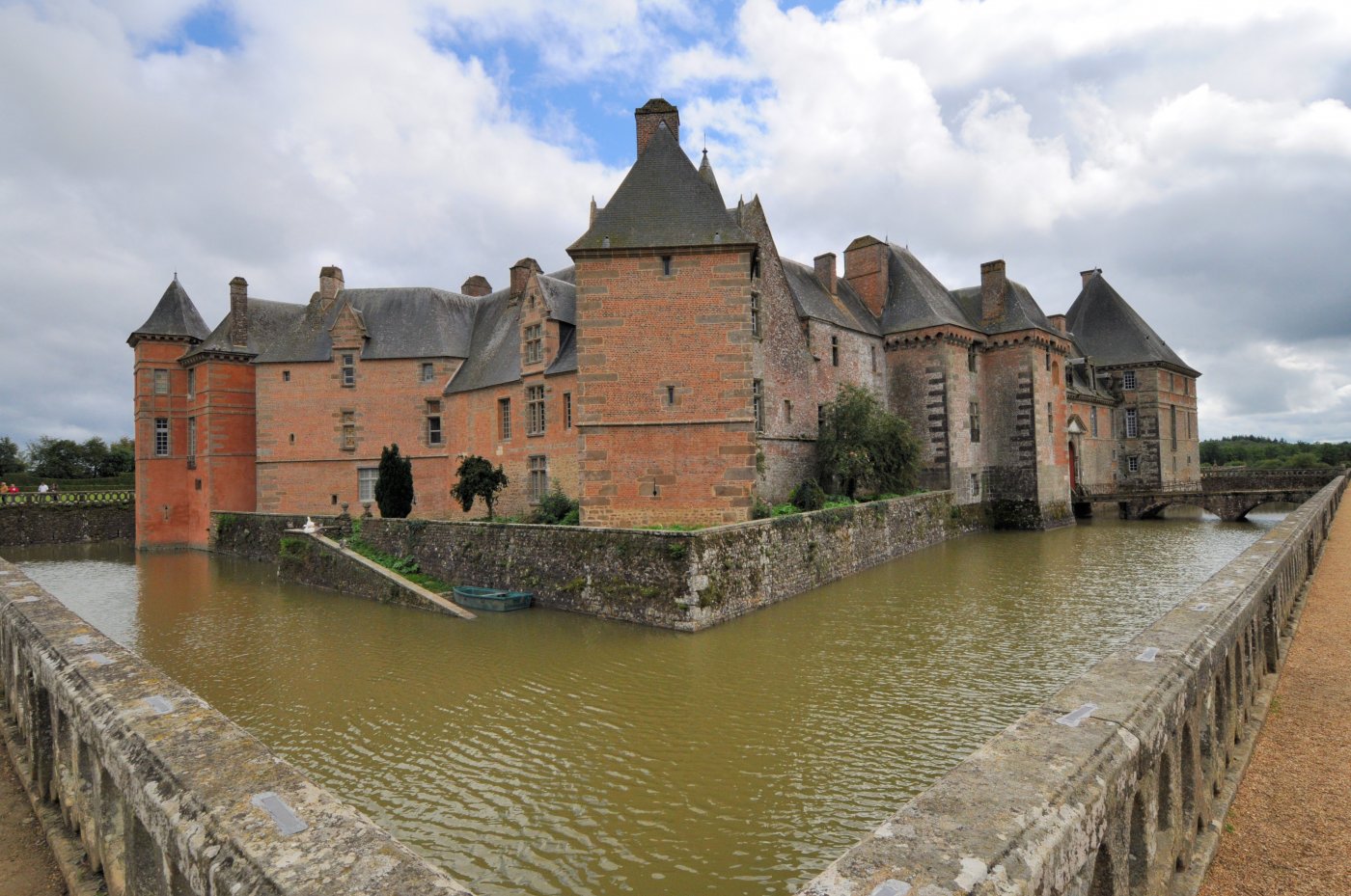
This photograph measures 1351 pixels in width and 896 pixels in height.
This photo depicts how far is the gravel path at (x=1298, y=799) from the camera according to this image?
3.63m

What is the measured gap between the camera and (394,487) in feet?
79.9

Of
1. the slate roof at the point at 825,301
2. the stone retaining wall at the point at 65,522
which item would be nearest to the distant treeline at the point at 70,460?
the stone retaining wall at the point at 65,522

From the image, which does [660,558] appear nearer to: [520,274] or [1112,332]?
[520,274]

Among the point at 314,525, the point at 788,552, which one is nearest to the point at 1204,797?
the point at 788,552

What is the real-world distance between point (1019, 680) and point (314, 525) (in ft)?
65.8

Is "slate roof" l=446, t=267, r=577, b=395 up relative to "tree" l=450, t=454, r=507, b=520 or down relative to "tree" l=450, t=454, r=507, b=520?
up

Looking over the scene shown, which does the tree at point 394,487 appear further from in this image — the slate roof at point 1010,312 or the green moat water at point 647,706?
the slate roof at point 1010,312

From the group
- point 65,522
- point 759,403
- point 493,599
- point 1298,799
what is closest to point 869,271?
point 759,403

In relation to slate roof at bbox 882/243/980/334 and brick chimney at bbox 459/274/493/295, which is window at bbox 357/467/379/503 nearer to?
brick chimney at bbox 459/274/493/295

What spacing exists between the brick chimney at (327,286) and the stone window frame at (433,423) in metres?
6.58

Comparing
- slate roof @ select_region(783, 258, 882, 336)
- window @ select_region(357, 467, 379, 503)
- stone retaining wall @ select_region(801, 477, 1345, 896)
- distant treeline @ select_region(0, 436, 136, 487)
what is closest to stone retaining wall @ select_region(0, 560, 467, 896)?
stone retaining wall @ select_region(801, 477, 1345, 896)

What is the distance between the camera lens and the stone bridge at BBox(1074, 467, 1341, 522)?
30500mm

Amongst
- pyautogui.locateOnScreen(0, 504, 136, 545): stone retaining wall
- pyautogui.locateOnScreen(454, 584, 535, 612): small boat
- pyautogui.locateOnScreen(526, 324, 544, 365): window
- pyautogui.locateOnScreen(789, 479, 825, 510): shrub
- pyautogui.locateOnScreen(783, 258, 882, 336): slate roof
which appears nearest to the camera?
pyautogui.locateOnScreen(454, 584, 535, 612): small boat

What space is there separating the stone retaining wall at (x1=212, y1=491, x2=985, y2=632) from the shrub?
187 centimetres
